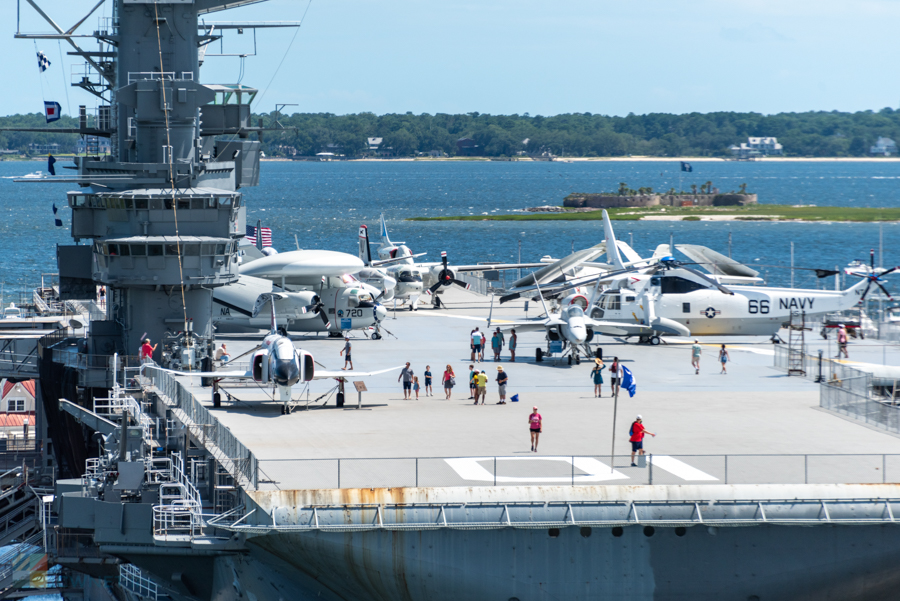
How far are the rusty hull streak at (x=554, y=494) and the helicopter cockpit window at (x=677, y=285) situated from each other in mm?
28524

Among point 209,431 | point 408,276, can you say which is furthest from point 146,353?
point 408,276

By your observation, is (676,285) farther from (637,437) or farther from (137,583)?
(137,583)

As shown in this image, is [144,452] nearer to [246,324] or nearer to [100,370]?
[100,370]

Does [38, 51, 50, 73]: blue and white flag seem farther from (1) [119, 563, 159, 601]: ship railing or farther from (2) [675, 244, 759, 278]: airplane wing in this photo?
(2) [675, 244, 759, 278]: airplane wing

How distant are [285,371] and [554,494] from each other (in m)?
10.8

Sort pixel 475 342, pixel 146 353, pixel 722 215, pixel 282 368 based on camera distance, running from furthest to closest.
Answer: pixel 722 215 < pixel 475 342 < pixel 146 353 < pixel 282 368

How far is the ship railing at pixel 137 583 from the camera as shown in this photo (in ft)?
107

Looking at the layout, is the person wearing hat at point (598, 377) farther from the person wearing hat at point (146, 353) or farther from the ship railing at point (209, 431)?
the person wearing hat at point (146, 353)

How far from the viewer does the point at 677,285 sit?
52.5 m

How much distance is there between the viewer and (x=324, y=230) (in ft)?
530

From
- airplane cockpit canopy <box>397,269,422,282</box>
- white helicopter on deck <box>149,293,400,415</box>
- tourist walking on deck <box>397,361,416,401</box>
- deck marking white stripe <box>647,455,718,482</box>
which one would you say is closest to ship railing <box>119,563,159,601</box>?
white helicopter on deck <box>149,293,400,415</box>

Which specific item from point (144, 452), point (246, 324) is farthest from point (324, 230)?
point (144, 452)

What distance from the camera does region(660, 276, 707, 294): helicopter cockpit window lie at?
172 ft

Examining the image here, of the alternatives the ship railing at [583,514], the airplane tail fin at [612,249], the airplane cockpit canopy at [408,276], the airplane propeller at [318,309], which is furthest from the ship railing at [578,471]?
the airplane cockpit canopy at [408,276]
